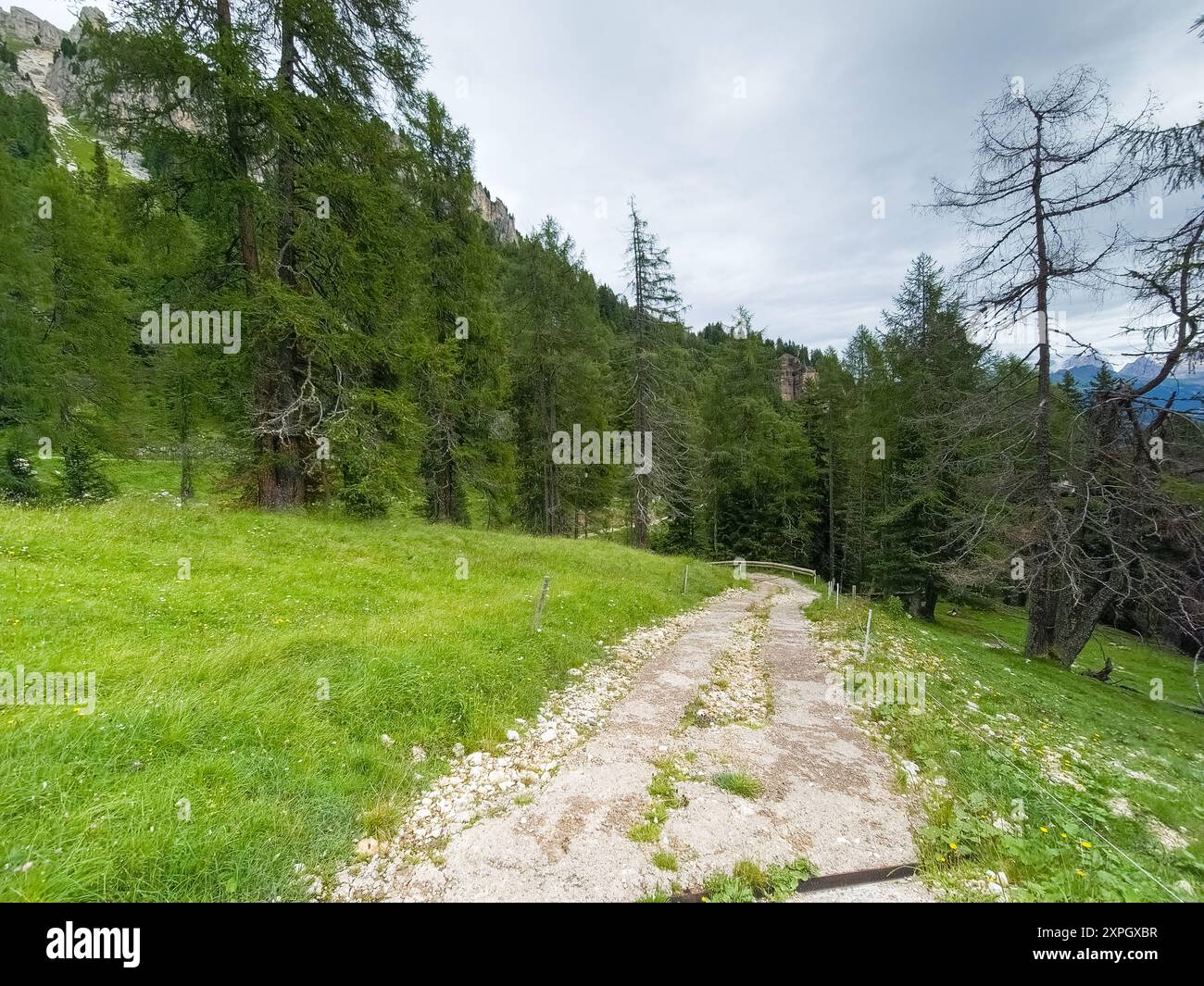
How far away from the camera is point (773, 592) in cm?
1995

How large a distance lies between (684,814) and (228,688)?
4609 mm

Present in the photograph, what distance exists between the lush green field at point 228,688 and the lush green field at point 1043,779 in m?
4.65

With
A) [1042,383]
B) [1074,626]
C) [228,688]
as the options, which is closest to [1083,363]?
[1042,383]

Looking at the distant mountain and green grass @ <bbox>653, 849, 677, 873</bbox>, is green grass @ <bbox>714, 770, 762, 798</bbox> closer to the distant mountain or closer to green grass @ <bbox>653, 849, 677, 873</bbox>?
green grass @ <bbox>653, 849, 677, 873</bbox>

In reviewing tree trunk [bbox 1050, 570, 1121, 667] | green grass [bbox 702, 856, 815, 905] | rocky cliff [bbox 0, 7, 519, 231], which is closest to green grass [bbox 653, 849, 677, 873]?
green grass [bbox 702, 856, 815, 905]

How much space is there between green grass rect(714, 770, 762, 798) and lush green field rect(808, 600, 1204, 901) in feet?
4.48

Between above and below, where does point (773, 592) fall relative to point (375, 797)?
below

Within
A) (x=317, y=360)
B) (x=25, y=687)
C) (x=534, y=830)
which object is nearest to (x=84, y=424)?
(x=317, y=360)

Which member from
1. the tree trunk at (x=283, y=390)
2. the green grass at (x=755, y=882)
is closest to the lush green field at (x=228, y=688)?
the green grass at (x=755, y=882)

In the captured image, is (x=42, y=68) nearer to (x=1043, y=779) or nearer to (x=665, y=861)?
(x=665, y=861)

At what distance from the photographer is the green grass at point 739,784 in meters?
4.60

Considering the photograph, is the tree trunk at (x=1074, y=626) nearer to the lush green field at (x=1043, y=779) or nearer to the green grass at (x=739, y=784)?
the lush green field at (x=1043, y=779)

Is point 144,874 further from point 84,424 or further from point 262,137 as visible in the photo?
point 84,424

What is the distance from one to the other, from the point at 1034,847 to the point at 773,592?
54.6ft
